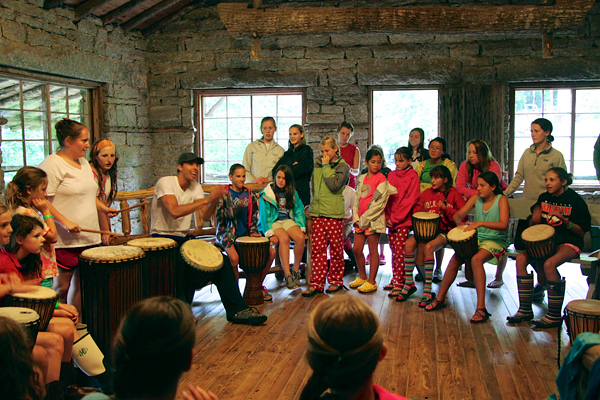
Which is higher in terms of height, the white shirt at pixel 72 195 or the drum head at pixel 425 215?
the white shirt at pixel 72 195

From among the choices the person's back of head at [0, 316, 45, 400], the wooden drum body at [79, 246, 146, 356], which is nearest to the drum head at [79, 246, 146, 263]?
the wooden drum body at [79, 246, 146, 356]

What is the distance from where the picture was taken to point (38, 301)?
8.36ft

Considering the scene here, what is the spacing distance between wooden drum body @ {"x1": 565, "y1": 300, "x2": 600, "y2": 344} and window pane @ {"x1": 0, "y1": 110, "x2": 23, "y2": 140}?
5.12 m

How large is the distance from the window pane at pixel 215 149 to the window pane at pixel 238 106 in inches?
15.8

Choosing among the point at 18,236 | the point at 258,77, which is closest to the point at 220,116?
the point at 258,77

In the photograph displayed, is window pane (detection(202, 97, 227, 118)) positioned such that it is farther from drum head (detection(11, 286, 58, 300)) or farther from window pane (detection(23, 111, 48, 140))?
drum head (detection(11, 286, 58, 300))

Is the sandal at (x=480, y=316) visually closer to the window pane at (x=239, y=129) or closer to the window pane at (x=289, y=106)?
the window pane at (x=289, y=106)

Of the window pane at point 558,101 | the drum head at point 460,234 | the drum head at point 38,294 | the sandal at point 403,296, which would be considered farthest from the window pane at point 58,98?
the window pane at point 558,101

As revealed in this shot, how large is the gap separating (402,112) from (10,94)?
456 cm

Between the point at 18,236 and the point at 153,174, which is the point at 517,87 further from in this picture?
the point at 18,236

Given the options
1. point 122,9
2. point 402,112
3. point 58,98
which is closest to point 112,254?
point 58,98

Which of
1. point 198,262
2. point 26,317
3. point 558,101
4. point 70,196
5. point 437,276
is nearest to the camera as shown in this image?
point 26,317

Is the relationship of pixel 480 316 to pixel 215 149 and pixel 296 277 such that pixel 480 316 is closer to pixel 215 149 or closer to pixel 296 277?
pixel 296 277

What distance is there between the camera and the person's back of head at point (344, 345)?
4.58ft
